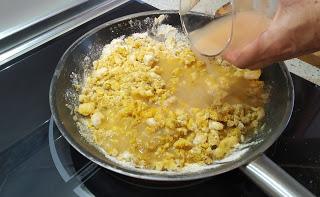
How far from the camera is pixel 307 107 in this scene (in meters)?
0.85

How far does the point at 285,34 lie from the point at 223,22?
0.12 metres

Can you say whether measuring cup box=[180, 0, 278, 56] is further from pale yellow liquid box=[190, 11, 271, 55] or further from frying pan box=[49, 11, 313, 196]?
frying pan box=[49, 11, 313, 196]

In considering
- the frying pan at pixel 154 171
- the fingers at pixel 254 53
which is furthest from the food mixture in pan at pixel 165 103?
the fingers at pixel 254 53

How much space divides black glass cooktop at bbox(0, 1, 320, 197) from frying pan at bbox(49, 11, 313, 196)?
5cm

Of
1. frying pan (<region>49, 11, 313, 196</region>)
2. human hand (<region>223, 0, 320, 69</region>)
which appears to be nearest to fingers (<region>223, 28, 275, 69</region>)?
human hand (<region>223, 0, 320, 69</region>)

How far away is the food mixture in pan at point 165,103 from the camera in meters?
0.74

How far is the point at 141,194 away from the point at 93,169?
0.36 ft

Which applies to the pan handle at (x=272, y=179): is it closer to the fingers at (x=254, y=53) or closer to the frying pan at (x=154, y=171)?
the frying pan at (x=154, y=171)

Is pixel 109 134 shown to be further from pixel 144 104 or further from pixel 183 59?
pixel 183 59

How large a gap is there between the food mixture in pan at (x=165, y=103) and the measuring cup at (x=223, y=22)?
0.15 meters

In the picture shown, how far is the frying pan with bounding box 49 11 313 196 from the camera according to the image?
0.60 m

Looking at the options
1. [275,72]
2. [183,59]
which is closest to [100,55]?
[183,59]

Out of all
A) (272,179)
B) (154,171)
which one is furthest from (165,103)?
(272,179)

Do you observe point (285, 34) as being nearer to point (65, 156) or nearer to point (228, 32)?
point (228, 32)
